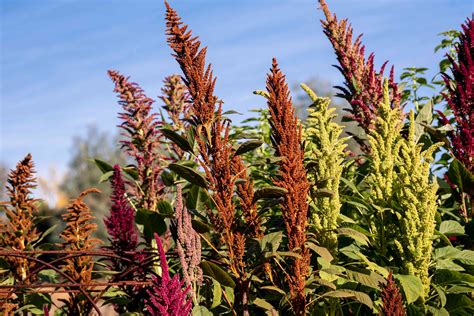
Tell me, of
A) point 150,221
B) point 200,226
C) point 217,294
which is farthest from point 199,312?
point 150,221

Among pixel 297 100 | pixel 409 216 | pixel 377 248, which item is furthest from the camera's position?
pixel 297 100

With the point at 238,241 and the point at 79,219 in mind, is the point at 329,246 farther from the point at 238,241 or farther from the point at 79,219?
the point at 79,219

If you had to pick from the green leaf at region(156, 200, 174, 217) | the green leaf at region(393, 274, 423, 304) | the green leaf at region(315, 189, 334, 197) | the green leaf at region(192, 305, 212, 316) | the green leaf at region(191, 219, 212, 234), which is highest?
the green leaf at region(156, 200, 174, 217)

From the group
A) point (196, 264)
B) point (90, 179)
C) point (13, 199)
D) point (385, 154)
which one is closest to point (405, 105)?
point (385, 154)

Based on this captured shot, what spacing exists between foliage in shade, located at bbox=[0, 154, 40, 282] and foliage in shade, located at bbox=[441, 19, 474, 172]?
2581mm

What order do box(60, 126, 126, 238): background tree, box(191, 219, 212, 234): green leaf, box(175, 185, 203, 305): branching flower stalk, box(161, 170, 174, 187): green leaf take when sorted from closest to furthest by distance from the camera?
box(175, 185, 203, 305): branching flower stalk → box(191, 219, 212, 234): green leaf → box(161, 170, 174, 187): green leaf → box(60, 126, 126, 238): background tree

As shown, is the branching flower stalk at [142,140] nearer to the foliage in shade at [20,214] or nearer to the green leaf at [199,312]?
the foliage in shade at [20,214]

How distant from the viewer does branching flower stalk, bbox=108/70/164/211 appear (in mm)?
4184

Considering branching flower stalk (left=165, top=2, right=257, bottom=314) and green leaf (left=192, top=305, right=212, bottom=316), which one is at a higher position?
branching flower stalk (left=165, top=2, right=257, bottom=314)

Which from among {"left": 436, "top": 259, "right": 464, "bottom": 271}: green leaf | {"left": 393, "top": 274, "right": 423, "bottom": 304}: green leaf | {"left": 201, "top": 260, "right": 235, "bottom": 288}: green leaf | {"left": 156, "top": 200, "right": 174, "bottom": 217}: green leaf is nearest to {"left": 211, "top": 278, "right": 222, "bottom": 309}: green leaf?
{"left": 201, "top": 260, "right": 235, "bottom": 288}: green leaf

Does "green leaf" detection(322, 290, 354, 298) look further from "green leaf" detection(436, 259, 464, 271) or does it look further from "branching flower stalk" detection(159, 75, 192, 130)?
"branching flower stalk" detection(159, 75, 192, 130)

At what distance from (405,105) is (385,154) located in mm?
1048

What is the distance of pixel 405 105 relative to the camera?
3.91 meters

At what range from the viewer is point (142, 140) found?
425 centimetres
